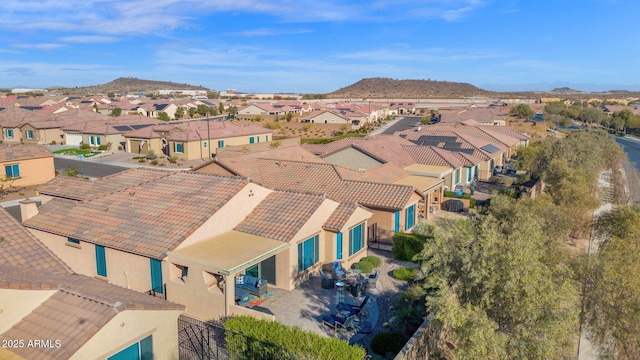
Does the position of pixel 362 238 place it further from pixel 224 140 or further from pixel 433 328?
pixel 224 140

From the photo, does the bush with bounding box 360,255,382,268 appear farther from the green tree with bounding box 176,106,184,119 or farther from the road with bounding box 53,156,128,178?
the green tree with bounding box 176,106,184,119

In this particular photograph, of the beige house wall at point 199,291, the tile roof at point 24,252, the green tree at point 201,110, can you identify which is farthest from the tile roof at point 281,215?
the green tree at point 201,110

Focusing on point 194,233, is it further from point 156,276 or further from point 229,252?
point 156,276

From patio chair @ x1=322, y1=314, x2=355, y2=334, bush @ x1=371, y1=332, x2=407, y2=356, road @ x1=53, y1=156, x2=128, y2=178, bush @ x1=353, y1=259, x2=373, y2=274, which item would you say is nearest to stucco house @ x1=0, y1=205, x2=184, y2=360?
patio chair @ x1=322, y1=314, x2=355, y2=334

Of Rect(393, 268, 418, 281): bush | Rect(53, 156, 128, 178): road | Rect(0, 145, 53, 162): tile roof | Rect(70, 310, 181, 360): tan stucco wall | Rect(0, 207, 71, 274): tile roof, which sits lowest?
Rect(393, 268, 418, 281): bush

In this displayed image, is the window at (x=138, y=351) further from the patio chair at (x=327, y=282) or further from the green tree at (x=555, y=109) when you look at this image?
the green tree at (x=555, y=109)

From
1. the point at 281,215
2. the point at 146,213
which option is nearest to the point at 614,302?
the point at 281,215
